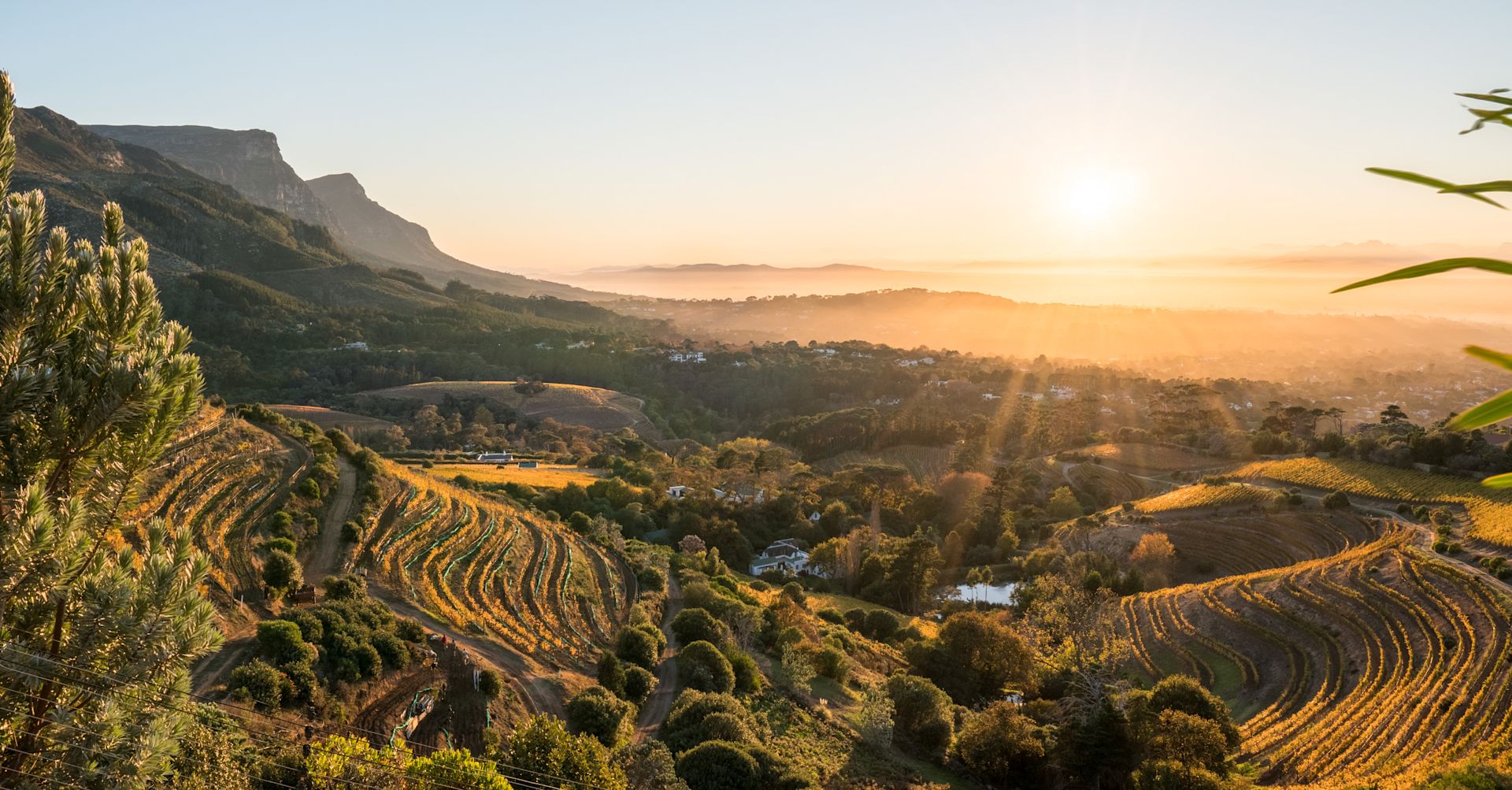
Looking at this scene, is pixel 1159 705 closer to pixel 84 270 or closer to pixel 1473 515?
pixel 84 270

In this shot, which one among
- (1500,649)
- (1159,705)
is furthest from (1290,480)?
(1159,705)

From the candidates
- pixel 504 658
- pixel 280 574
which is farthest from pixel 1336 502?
pixel 280 574

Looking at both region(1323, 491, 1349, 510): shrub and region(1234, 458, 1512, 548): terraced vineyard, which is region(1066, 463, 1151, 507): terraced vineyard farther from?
region(1323, 491, 1349, 510): shrub

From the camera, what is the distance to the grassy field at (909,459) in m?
83.6

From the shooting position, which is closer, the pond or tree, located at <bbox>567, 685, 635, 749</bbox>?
tree, located at <bbox>567, 685, 635, 749</bbox>

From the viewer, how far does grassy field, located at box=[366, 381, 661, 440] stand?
96.6m

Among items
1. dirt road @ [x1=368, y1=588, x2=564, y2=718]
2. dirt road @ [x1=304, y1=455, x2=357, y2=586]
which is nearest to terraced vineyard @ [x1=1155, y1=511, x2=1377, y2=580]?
dirt road @ [x1=368, y1=588, x2=564, y2=718]

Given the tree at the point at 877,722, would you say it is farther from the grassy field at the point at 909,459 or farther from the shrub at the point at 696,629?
the grassy field at the point at 909,459

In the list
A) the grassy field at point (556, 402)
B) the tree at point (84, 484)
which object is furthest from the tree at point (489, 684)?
the grassy field at point (556, 402)

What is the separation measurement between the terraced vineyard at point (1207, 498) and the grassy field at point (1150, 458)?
12.9 metres

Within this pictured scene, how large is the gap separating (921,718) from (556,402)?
81.7 m

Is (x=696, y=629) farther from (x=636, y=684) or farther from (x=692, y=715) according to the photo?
(x=692, y=715)

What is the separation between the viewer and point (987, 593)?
47.0 meters

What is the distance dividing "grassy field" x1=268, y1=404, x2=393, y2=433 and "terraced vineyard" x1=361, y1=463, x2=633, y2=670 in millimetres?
37978
